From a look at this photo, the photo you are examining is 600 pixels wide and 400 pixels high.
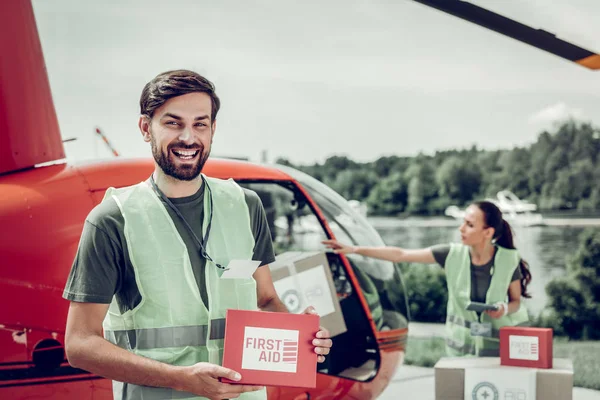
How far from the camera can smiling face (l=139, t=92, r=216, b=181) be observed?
1824 millimetres

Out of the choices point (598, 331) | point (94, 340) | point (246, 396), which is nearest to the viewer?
point (94, 340)

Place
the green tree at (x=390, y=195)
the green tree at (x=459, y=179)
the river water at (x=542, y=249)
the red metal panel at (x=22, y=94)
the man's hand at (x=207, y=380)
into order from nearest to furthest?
the man's hand at (x=207, y=380)
the red metal panel at (x=22, y=94)
the river water at (x=542, y=249)
the green tree at (x=459, y=179)
the green tree at (x=390, y=195)

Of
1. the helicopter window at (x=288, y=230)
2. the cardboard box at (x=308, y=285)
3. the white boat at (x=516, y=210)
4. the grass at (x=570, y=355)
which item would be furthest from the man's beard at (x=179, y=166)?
the white boat at (x=516, y=210)

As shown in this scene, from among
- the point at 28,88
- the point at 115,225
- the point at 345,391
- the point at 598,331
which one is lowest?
the point at 598,331

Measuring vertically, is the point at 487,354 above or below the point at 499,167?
below

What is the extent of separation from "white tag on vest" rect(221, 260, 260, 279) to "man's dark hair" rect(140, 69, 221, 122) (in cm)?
44

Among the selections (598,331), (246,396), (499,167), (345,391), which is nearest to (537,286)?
(598,331)

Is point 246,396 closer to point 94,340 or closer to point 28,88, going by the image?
point 94,340

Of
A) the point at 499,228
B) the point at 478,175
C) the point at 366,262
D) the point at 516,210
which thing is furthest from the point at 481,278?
the point at 478,175

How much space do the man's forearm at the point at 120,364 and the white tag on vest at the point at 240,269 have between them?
283mm

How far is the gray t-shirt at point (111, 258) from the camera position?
67.8 inches

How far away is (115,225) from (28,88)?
1.69 m

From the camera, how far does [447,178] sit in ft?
35.0

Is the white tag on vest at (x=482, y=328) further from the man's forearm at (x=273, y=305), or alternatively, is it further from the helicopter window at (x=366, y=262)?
the man's forearm at (x=273, y=305)
